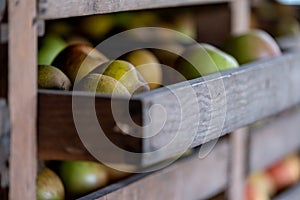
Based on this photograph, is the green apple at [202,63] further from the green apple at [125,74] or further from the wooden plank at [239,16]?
the wooden plank at [239,16]

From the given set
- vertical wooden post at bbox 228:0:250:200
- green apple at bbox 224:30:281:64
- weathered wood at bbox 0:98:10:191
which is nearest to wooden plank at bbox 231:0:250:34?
vertical wooden post at bbox 228:0:250:200

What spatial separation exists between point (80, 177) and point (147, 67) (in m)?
0.19

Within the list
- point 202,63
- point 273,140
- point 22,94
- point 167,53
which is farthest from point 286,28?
point 22,94

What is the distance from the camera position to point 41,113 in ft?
2.68

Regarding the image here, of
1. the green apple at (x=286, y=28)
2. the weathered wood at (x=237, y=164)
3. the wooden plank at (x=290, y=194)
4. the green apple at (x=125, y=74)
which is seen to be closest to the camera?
the green apple at (x=125, y=74)

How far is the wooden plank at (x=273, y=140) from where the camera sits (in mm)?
1395

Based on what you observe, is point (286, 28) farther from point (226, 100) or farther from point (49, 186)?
point (49, 186)

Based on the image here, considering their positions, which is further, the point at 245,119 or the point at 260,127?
the point at 260,127

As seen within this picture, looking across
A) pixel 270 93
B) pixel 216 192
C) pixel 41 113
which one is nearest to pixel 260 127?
pixel 216 192

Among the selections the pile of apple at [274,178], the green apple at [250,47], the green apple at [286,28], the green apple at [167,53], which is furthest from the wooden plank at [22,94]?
the green apple at [286,28]

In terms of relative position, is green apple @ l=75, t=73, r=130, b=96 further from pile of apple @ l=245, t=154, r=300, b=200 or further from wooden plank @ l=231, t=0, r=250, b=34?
pile of apple @ l=245, t=154, r=300, b=200

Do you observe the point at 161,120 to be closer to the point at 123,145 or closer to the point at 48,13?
the point at 123,145

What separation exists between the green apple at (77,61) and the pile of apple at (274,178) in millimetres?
703

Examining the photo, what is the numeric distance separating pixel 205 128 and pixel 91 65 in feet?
0.62
